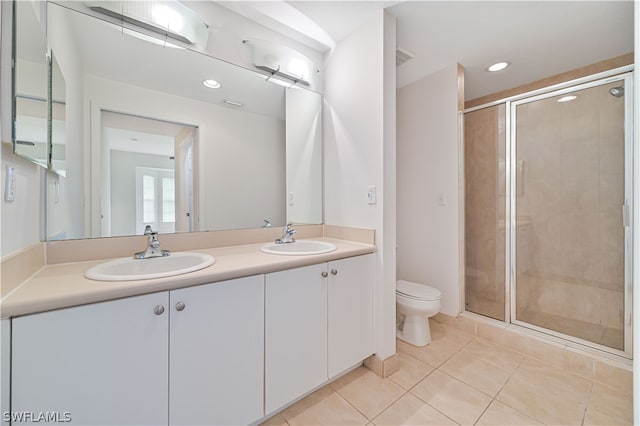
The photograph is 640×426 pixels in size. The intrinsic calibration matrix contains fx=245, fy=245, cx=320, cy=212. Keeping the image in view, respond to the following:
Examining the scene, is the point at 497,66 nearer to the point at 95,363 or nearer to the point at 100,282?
the point at 100,282

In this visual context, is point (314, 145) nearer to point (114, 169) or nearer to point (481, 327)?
point (114, 169)

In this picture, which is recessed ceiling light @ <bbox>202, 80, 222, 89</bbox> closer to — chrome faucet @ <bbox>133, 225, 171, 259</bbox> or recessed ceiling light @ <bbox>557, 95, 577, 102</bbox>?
chrome faucet @ <bbox>133, 225, 171, 259</bbox>

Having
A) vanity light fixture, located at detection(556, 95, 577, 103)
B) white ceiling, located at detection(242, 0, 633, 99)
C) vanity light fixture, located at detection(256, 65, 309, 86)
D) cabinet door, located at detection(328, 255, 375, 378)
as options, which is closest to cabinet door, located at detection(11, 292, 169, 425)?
cabinet door, located at detection(328, 255, 375, 378)

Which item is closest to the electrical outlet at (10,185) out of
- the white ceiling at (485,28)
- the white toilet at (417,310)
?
the white ceiling at (485,28)

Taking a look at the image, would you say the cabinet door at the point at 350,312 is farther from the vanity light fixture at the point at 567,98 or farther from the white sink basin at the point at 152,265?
the vanity light fixture at the point at 567,98

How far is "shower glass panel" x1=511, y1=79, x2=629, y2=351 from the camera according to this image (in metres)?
1.85

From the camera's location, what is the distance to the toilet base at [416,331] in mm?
1857

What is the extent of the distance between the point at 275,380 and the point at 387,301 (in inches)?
31.3

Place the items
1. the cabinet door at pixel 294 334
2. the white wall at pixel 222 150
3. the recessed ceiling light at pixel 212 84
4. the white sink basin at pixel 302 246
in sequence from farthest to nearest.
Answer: the white sink basin at pixel 302 246 → the recessed ceiling light at pixel 212 84 → the white wall at pixel 222 150 → the cabinet door at pixel 294 334

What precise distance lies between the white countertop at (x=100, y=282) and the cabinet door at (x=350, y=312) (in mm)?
163

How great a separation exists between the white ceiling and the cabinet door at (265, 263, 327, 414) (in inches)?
61.7

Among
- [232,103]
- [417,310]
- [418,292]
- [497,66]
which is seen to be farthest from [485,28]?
[417,310]

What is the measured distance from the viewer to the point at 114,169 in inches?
50.4

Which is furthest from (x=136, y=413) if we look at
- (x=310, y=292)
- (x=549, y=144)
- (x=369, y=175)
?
(x=549, y=144)
